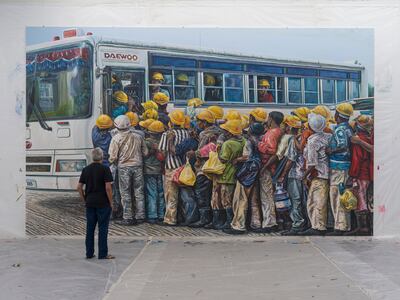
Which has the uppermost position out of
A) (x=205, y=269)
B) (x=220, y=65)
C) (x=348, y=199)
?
(x=220, y=65)

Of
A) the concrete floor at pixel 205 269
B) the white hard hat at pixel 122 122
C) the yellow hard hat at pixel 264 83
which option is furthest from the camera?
the yellow hard hat at pixel 264 83

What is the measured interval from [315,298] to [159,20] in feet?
21.0

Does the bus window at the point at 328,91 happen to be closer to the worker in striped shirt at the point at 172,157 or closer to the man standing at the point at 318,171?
the man standing at the point at 318,171

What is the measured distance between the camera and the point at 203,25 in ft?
39.0

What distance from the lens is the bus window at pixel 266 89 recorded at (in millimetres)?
11992

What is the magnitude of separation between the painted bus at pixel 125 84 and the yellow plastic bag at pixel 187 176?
1.14 meters

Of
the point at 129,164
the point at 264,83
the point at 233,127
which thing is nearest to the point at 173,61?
the point at 233,127

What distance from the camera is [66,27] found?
38.7 ft

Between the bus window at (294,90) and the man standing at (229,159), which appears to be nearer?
the man standing at (229,159)

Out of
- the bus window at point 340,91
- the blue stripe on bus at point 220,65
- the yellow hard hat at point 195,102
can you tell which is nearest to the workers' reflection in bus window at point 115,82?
the yellow hard hat at point 195,102

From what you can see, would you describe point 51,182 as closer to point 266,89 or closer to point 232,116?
point 232,116

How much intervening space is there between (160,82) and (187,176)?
5.82ft

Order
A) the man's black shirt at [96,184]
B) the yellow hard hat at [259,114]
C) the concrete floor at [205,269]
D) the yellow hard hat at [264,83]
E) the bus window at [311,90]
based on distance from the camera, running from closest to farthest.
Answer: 1. the concrete floor at [205,269]
2. the man's black shirt at [96,184]
3. the yellow hard hat at [259,114]
4. the bus window at [311,90]
5. the yellow hard hat at [264,83]

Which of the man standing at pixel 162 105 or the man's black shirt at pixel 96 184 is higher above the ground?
the man standing at pixel 162 105
